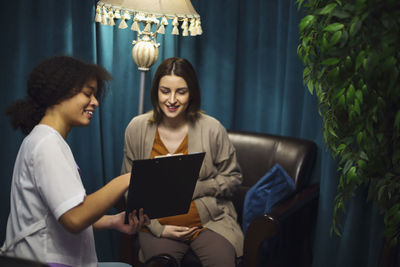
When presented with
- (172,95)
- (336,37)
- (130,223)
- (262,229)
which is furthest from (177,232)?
(336,37)

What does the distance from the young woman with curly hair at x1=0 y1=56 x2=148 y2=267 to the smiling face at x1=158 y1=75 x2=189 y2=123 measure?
676 mm

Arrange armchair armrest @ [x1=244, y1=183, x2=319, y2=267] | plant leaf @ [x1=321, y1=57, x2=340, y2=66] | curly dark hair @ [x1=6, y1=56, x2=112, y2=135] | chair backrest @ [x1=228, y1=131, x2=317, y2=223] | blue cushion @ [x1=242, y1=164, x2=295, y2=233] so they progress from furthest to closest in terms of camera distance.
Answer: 1. chair backrest @ [x1=228, y1=131, x2=317, y2=223]
2. blue cushion @ [x1=242, y1=164, x2=295, y2=233]
3. armchair armrest @ [x1=244, y1=183, x2=319, y2=267]
4. plant leaf @ [x1=321, y1=57, x2=340, y2=66]
5. curly dark hair @ [x1=6, y1=56, x2=112, y2=135]

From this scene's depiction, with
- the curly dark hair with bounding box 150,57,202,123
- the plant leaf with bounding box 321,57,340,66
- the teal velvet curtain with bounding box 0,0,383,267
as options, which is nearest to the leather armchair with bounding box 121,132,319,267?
the teal velvet curtain with bounding box 0,0,383,267

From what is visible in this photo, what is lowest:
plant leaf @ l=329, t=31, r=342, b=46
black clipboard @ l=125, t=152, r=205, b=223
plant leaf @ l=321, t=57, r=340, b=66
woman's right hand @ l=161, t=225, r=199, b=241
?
woman's right hand @ l=161, t=225, r=199, b=241

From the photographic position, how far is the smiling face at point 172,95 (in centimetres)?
204

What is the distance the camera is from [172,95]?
6.69ft

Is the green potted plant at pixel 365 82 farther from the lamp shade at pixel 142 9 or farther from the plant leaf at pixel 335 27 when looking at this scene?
the lamp shade at pixel 142 9

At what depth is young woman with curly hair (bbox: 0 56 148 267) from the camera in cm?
115

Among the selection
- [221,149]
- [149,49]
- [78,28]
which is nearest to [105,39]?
[78,28]

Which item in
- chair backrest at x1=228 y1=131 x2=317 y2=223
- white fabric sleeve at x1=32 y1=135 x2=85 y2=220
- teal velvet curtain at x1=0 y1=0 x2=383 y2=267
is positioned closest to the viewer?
white fabric sleeve at x1=32 y1=135 x2=85 y2=220

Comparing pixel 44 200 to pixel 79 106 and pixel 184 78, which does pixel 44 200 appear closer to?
pixel 79 106

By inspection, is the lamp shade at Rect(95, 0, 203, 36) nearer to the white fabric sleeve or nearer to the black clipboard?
the black clipboard

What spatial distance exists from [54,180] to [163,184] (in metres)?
0.40

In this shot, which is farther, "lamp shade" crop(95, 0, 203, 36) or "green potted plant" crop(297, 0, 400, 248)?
"lamp shade" crop(95, 0, 203, 36)
